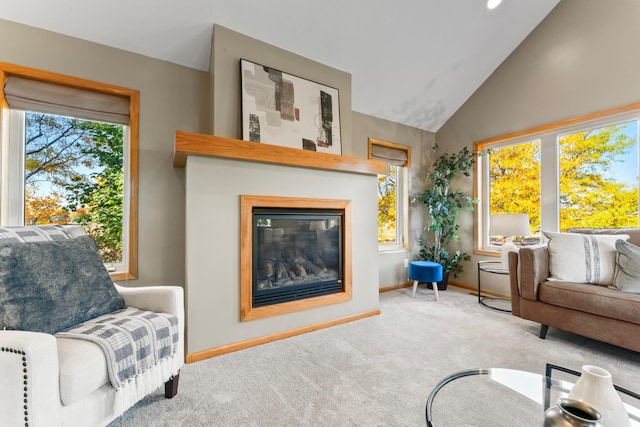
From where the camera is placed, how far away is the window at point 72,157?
6.98 feet

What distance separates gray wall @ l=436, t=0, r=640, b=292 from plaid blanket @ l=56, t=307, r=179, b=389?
3.81 m

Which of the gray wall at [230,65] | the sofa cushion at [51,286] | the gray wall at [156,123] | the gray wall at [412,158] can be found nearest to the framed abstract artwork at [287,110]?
the gray wall at [230,65]

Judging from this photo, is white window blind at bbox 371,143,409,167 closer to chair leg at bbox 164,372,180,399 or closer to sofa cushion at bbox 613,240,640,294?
sofa cushion at bbox 613,240,640,294

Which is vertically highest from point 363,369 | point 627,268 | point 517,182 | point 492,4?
point 492,4

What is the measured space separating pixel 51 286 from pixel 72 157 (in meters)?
1.48

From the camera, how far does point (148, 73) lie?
2535mm

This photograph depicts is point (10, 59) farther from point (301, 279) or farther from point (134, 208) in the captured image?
point (301, 279)

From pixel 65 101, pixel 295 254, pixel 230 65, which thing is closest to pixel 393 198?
pixel 295 254

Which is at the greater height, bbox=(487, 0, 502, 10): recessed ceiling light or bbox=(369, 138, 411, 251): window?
bbox=(487, 0, 502, 10): recessed ceiling light

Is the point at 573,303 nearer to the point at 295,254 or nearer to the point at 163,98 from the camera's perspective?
the point at 295,254

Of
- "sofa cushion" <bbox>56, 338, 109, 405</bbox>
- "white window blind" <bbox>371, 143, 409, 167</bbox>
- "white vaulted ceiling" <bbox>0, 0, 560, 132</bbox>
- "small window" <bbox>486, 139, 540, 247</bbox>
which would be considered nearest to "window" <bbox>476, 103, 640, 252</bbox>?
"small window" <bbox>486, 139, 540, 247</bbox>

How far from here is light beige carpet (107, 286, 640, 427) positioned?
1.46m

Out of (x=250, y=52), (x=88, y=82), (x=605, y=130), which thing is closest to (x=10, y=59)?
(x=88, y=82)

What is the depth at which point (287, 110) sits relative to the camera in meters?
2.70
